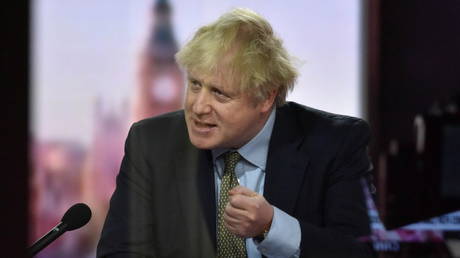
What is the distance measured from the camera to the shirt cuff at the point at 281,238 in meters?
1.09

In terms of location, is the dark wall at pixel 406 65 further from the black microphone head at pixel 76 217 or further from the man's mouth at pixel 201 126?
the black microphone head at pixel 76 217

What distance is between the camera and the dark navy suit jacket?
47.7 inches

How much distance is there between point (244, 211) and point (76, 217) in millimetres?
259

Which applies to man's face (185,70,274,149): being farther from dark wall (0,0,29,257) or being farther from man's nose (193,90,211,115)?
dark wall (0,0,29,257)

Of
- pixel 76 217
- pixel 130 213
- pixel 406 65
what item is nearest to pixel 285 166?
pixel 130 213

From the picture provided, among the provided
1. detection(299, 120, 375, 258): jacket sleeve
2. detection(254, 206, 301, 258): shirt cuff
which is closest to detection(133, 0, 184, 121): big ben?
detection(299, 120, 375, 258): jacket sleeve

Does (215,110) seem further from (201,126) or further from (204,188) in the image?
(204,188)

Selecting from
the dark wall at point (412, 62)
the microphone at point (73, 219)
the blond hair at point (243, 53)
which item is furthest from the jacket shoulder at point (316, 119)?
the dark wall at point (412, 62)

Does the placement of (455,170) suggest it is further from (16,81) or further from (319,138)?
(16,81)

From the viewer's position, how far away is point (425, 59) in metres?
2.46

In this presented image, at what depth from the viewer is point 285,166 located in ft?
4.07

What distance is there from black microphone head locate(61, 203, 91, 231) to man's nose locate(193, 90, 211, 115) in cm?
30

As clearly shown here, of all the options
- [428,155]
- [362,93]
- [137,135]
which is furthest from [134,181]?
[362,93]

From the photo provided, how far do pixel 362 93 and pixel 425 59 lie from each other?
1.11ft
